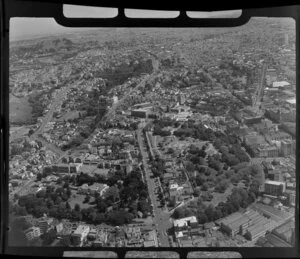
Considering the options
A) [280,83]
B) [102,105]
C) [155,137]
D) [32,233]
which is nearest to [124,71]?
[102,105]

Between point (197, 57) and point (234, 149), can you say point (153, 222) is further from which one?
point (197, 57)

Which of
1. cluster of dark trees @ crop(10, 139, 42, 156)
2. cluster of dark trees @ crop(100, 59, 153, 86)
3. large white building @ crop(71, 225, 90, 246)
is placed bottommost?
large white building @ crop(71, 225, 90, 246)

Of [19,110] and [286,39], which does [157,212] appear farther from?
[286,39]

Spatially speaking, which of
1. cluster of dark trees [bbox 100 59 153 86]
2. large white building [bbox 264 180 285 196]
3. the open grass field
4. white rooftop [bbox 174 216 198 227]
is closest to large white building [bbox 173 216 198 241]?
white rooftop [bbox 174 216 198 227]

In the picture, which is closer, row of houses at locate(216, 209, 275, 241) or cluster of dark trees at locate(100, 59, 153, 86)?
row of houses at locate(216, 209, 275, 241)

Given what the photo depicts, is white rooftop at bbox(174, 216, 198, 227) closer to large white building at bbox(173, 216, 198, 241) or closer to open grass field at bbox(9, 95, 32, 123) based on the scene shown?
large white building at bbox(173, 216, 198, 241)

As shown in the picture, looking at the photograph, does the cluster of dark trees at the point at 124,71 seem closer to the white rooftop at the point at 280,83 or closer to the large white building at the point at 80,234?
the white rooftop at the point at 280,83

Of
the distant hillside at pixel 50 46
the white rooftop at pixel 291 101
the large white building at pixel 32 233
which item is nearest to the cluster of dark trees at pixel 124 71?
the distant hillside at pixel 50 46

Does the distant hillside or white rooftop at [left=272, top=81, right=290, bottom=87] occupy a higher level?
the distant hillside
